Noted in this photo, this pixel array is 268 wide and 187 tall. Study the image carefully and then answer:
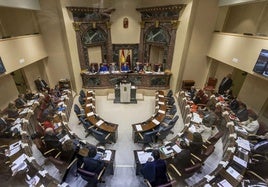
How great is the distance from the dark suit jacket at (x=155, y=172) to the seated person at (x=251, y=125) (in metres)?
3.59

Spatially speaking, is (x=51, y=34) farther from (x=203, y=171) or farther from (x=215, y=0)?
(x=203, y=171)

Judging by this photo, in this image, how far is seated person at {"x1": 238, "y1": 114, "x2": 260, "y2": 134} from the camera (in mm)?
5098

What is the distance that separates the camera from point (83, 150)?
4367mm

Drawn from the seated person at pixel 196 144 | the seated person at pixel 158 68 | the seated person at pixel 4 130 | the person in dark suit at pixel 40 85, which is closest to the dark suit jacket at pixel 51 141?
the seated person at pixel 4 130

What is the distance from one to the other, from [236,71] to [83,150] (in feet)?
28.9

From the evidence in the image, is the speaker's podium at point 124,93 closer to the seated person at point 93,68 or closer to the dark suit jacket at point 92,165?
the seated person at point 93,68

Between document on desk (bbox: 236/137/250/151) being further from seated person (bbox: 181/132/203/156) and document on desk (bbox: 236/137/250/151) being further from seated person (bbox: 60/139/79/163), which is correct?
seated person (bbox: 60/139/79/163)

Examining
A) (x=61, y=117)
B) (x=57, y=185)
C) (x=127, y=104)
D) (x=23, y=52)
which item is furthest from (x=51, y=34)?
(x=57, y=185)

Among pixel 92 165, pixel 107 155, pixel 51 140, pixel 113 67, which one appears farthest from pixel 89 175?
pixel 113 67

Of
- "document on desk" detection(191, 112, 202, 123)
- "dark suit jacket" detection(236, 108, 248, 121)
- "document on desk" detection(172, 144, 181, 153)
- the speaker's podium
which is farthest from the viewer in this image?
the speaker's podium

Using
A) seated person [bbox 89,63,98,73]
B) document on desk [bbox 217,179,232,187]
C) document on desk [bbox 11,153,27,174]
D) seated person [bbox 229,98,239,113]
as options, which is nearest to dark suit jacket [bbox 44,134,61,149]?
document on desk [bbox 11,153,27,174]

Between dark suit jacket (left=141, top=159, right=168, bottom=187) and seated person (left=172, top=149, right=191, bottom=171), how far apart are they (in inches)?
18.1

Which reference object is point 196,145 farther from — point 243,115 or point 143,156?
point 243,115

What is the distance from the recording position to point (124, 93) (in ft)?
28.1
